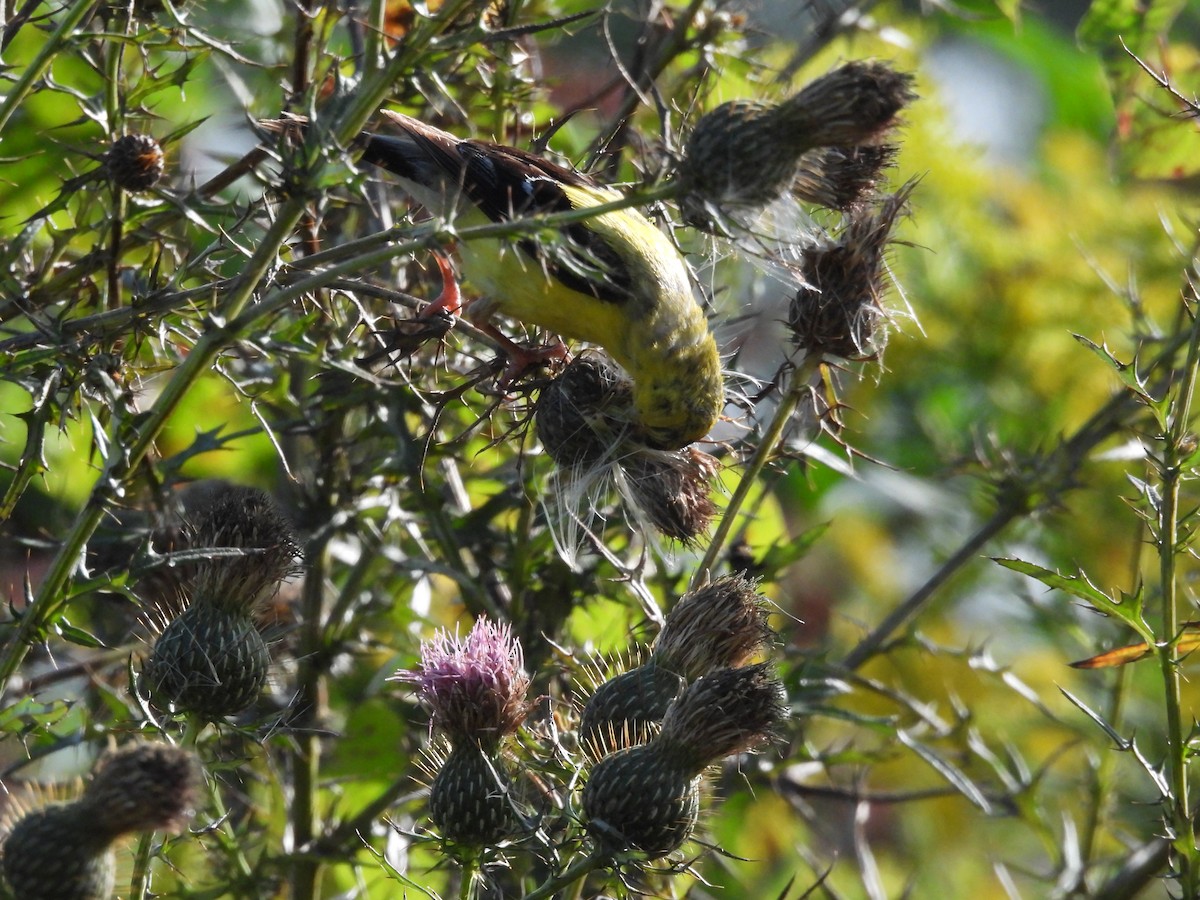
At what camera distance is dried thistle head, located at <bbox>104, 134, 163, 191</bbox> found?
227 cm

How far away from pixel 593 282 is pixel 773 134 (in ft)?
2.78

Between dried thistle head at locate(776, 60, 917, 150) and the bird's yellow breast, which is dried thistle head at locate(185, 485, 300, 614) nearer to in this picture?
the bird's yellow breast

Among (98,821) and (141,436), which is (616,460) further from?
(98,821)

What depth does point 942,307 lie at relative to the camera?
5.43 meters

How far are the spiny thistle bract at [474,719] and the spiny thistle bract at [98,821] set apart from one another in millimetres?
447

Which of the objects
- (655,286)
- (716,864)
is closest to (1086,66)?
(655,286)

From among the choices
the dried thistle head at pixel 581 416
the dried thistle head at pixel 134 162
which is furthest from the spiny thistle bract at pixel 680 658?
the dried thistle head at pixel 134 162

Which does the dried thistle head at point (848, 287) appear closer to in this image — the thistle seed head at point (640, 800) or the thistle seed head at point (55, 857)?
the thistle seed head at point (640, 800)

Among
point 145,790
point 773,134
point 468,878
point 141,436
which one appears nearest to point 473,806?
point 468,878

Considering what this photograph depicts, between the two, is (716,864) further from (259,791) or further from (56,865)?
(56,865)

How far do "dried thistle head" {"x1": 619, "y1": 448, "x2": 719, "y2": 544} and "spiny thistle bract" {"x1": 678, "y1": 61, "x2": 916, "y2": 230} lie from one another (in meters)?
0.77

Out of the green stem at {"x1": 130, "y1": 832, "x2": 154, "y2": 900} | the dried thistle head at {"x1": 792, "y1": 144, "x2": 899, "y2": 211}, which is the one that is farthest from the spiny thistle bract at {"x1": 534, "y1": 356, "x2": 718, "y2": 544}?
the green stem at {"x1": 130, "y1": 832, "x2": 154, "y2": 900}

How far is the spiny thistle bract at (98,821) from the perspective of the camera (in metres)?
1.64

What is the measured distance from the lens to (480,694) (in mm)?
2094
